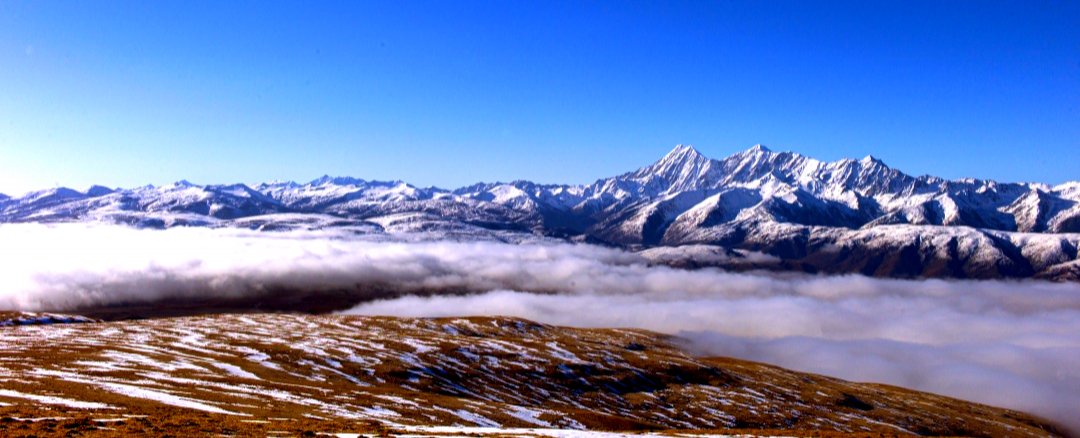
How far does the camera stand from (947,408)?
186m

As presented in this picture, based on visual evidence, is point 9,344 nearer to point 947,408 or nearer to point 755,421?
point 755,421

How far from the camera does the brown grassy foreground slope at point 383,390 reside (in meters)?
50.9

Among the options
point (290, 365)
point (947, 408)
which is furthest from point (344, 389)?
point (947, 408)

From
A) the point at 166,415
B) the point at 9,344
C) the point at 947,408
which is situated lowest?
the point at 947,408

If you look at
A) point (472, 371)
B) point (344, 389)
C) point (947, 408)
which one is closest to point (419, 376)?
point (472, 371)

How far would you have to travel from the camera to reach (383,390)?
91062mm

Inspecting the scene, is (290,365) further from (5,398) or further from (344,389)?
(5,398)

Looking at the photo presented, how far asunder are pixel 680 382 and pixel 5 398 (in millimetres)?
125290

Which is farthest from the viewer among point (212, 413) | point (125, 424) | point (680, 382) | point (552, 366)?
point (680, 382)

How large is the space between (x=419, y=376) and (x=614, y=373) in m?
48.1

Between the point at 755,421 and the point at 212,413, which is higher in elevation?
the point at 212,413

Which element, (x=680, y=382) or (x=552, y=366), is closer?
(x=552, y=366)

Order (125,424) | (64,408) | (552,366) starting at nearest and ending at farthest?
(125,424) → (64,408) → (552,366)

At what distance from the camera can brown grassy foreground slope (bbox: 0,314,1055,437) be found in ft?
167
